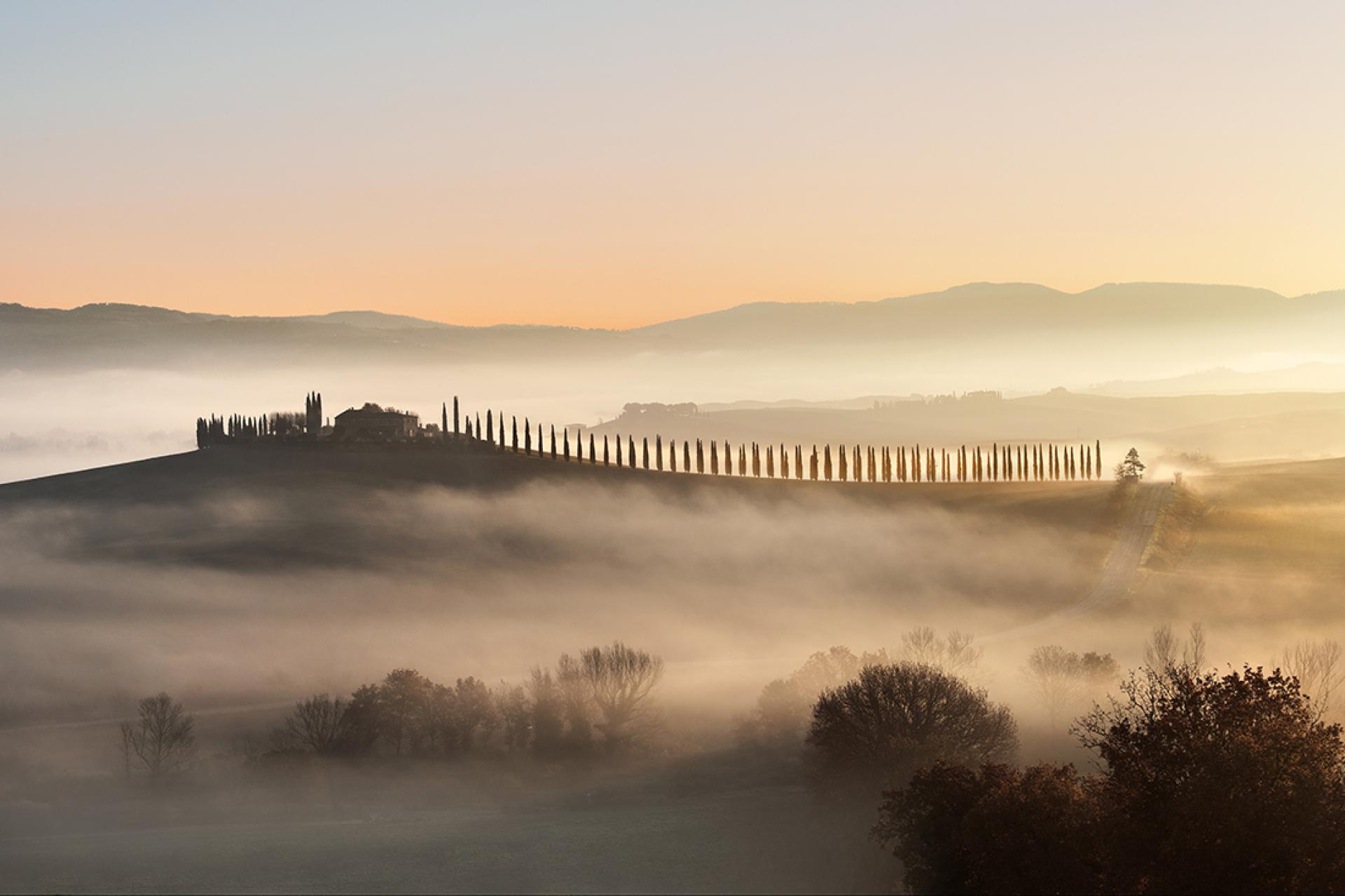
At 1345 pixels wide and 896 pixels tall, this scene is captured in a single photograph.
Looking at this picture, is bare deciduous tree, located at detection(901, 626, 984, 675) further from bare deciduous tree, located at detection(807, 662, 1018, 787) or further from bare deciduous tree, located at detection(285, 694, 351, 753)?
bare deciduous tree, located at detection(285, 694, 351, 753)

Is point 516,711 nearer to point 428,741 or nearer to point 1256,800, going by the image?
point 428,741

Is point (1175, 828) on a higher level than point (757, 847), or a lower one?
higher

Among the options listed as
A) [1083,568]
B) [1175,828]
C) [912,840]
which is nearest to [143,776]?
[912,840]

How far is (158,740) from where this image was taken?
134625mm

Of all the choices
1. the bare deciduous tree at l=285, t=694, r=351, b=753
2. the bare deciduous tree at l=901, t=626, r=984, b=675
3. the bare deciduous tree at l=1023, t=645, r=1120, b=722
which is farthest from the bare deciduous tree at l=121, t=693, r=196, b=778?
the bare deciduous tree at l=1023, t=645, r=1120, b=722

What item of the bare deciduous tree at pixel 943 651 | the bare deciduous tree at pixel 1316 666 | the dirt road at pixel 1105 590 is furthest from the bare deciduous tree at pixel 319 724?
the bare deciduous tree at pixel 1316 666

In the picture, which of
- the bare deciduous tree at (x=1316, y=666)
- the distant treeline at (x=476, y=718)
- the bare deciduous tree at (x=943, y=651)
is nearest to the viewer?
the distant treeline at (x=476, y=718)

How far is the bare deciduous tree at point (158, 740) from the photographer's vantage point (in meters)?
132

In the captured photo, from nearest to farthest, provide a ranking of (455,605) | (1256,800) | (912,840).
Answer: (1256,800) → (912,840) → (455,605)

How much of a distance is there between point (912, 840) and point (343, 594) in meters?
122

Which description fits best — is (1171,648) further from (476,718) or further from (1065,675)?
(476,718)

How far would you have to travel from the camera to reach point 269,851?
99.6 metres

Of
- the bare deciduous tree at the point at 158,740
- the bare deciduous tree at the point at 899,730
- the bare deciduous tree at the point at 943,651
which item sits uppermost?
the bare deciduous tree at the point at 899,730

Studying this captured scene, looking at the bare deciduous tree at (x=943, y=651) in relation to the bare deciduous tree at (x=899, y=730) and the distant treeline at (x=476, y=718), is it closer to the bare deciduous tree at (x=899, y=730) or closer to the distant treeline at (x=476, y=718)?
the distant treeline at (x=476, y=718)
